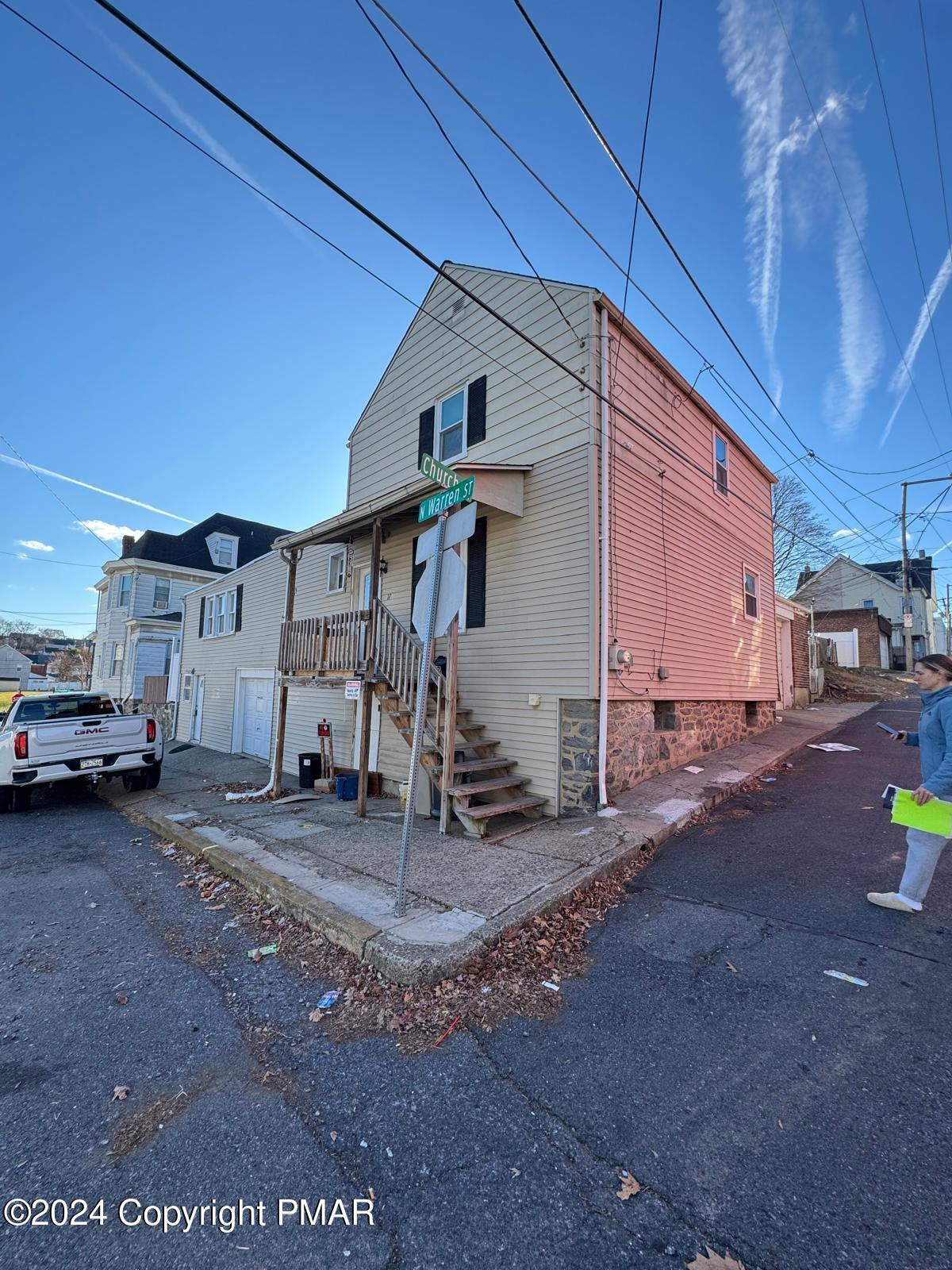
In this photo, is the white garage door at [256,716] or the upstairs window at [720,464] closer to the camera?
the upstairs window at [720,464]

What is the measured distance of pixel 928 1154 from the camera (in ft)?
6.79

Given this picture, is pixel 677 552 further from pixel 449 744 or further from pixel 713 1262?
pixel 713 1262

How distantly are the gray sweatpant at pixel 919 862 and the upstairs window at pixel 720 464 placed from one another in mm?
8204

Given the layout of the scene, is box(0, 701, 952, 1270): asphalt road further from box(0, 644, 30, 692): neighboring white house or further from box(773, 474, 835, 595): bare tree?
box(0, 644, 30, 692): neighboring white house

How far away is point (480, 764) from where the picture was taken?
23.5 ft

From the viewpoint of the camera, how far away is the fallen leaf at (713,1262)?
168 cm

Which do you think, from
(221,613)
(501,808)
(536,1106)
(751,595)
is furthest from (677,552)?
(221,613)

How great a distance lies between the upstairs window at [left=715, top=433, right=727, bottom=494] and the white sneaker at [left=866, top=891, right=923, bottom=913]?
8.37 metres

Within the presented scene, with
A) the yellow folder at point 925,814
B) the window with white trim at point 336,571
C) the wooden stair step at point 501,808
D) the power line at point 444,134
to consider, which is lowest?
the wooden stair step at point 501,808

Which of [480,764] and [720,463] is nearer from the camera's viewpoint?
[480,764]

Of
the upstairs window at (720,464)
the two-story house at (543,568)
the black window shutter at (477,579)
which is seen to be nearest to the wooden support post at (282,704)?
the two-story house at (543,568)

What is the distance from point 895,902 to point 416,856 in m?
4.05

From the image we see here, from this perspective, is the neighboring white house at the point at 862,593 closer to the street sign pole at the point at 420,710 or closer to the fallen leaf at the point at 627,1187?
the street sign pole at the point at 420,710

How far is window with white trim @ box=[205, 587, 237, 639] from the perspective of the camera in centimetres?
1655
